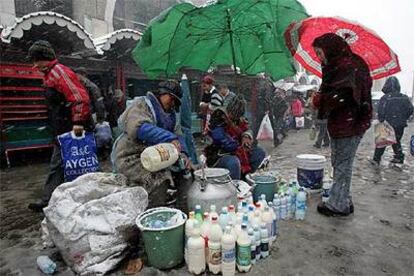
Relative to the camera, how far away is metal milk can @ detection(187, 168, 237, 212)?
10.9 ft

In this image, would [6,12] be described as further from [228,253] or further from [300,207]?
[228,253]

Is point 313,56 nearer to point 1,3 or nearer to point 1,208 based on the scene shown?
point 1,208

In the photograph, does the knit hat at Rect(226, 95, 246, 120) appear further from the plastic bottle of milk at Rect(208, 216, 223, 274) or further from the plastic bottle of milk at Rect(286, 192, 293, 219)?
the plastic bottle of milk at Rect(208, 216, 223, 274)

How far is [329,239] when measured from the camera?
356 cm

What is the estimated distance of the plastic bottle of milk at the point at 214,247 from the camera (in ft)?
9.30

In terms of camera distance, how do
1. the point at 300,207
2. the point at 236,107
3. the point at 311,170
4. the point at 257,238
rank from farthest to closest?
the point at 311,170 → the point at 236,107 → the point at 300,207 → the point at 257,238

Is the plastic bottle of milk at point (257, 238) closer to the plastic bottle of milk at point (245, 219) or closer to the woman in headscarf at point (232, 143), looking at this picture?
the plastic bottle of milk at point (245, 219)

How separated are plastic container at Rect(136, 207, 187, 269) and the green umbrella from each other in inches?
88.2

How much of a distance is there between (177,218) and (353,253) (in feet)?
6.05

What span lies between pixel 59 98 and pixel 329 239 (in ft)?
12.2

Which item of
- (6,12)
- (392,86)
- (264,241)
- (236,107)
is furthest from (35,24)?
(392,86)

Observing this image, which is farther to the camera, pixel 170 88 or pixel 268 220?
pixel 170 88

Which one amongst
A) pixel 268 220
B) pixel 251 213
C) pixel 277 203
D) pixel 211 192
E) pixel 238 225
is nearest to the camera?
pixel 238 225

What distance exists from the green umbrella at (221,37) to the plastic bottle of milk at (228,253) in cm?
259
